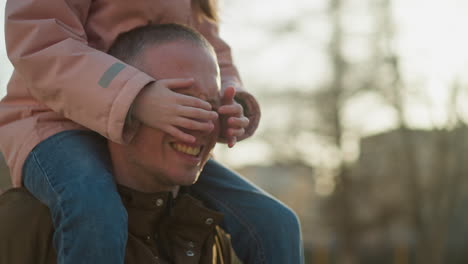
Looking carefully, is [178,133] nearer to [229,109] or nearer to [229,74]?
[229,109]

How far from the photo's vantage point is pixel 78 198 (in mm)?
2047

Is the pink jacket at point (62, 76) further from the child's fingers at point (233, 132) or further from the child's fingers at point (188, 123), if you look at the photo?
the child's fingers at point (233, 132)

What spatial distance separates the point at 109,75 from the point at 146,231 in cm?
61

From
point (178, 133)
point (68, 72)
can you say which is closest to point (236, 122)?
point (178, 133)

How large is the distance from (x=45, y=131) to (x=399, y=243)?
22778mm

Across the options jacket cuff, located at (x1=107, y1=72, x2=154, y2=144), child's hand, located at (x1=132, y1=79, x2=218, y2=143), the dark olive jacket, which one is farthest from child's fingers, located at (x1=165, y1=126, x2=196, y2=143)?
the dark olive jacket

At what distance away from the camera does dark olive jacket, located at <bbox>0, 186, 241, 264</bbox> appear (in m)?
2.20

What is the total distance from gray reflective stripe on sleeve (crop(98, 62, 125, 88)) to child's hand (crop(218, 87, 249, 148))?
40 centimetres

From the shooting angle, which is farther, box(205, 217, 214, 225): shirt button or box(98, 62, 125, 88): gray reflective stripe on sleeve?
box(205, 217, 214, 225): shirt button

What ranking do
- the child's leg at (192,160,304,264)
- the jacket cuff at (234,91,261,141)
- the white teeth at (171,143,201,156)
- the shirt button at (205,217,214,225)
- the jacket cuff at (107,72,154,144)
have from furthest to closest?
1. the jacket cuff at (234,91,261,141)
2. the child's leg at (192,160,304,264)
3. the shirt button at (205,217,214,225)
4. the white teeth at (171,143,201,156)
5. the jacket cuff at (107,72,154,144)

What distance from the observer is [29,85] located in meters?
2.31

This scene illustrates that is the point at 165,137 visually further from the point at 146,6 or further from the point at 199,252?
the point at 146,6

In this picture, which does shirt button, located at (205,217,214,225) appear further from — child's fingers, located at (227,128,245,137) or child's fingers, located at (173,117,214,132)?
child's fingers, located at (173,117,214,132)

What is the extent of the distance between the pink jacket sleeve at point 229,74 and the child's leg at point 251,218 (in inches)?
9.0
